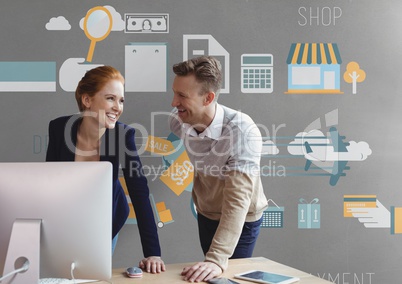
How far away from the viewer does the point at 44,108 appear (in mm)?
3072

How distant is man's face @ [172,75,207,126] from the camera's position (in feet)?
7.39

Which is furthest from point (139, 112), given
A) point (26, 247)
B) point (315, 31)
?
point (26, 247)

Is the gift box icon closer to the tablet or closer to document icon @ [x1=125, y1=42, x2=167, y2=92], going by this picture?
document icon @ [x1=125, y1=42, x2=167, y2=92]

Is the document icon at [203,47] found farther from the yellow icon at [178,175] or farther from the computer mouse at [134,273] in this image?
the computer mouse at [134,273]

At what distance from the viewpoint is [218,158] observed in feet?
7.45

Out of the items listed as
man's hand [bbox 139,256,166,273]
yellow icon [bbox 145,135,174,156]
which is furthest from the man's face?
yellow icon [bbox 145,135,174,156]

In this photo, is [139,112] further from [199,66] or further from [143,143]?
[199,66]

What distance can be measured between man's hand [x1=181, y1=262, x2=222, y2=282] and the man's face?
70 centimetres

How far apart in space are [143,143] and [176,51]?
590 mm

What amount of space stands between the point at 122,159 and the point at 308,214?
138cm

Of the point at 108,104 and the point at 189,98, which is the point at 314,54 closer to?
the point at 189,98

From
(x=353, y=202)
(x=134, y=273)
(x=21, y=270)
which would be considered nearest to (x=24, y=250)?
(x=21, y=270)

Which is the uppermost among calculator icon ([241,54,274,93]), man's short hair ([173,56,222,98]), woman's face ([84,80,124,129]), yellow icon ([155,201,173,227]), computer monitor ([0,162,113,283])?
calculator icon ([241,54,274,93])

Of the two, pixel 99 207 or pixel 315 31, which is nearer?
pixel 99 207
